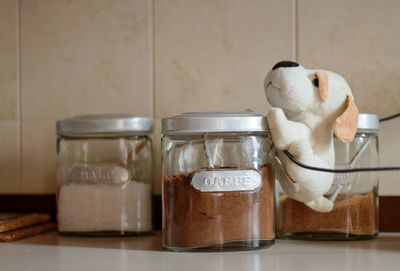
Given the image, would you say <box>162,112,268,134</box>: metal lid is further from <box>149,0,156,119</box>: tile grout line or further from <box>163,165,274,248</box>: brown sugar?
<box>149,0,156,119</box>: tile grout line

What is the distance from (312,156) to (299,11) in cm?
36

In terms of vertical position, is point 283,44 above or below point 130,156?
above

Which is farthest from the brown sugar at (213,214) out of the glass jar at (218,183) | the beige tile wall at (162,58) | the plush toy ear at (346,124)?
the beige tile wall at (162,58)

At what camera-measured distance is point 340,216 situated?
2.79 ft

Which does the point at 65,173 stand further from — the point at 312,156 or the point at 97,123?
the point at 312,156

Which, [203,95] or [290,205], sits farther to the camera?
[203,95]

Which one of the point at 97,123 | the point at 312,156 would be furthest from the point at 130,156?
the point at 312,156

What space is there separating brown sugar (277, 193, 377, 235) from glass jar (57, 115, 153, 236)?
25 centimetres

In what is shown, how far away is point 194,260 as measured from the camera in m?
0.71

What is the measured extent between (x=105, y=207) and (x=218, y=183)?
26 cm

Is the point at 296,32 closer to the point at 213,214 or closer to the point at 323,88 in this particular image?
the point at 323,88

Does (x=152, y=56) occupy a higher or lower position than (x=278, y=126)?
higher

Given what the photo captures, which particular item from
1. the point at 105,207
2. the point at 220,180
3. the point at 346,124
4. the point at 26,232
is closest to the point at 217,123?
the point at 220,180

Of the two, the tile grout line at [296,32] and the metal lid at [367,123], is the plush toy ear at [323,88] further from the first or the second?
the tile grout line at [296,32]
